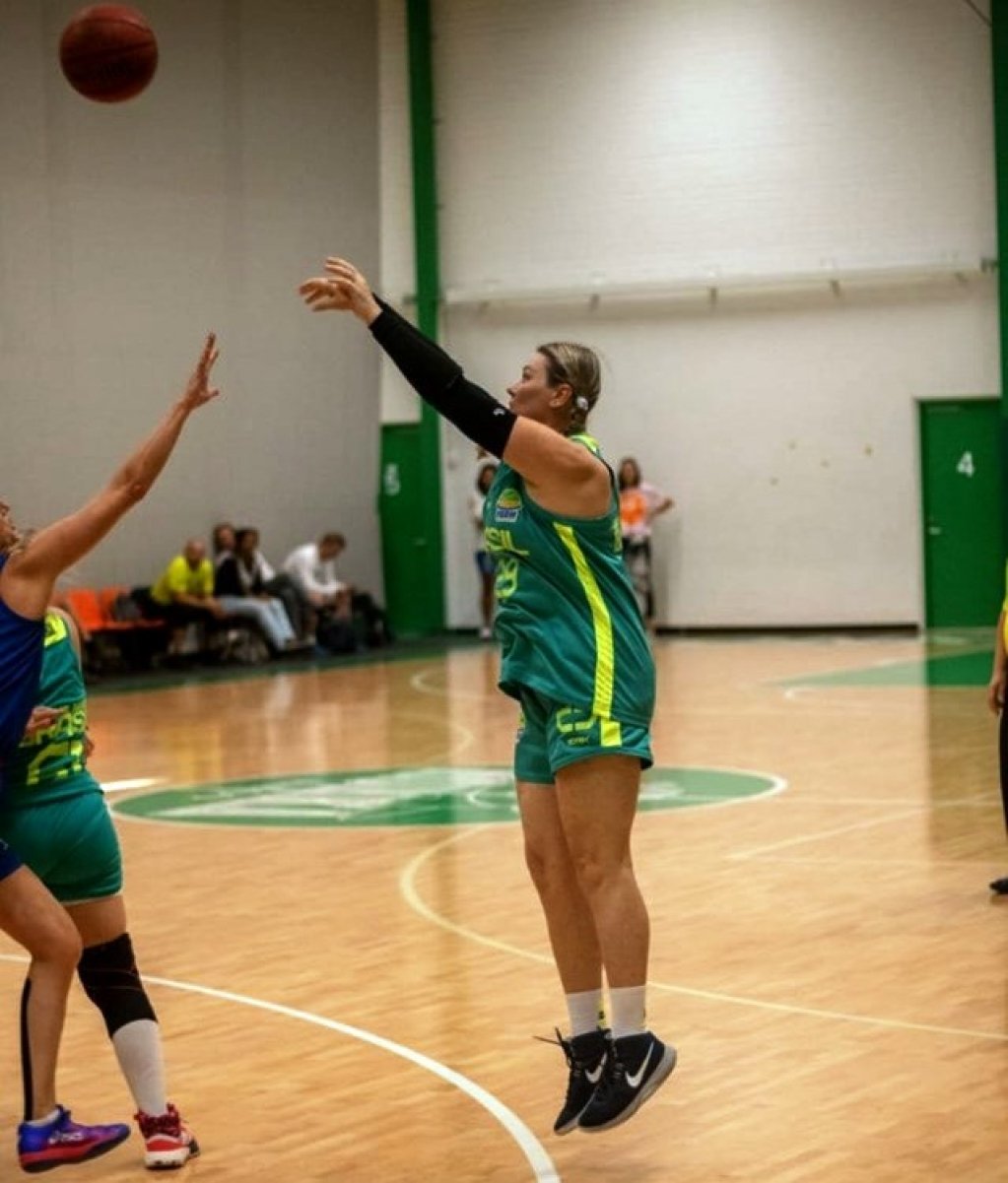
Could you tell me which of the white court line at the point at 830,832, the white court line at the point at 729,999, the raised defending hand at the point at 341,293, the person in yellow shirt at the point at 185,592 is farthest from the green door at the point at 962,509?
the raised defending hand at the point at 341,293

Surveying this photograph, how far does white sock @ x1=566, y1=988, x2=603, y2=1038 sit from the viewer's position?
581cm

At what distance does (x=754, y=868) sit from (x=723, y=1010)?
295cm

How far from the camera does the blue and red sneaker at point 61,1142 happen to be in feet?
18.7

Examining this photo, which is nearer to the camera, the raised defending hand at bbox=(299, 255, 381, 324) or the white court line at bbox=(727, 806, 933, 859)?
the raised defending hand at bbox=(299, 255, 381, 324)

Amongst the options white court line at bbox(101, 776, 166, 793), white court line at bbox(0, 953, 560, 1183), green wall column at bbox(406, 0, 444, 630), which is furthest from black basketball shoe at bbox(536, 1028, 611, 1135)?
green wall column at bbox(406, 0, 444, 630)

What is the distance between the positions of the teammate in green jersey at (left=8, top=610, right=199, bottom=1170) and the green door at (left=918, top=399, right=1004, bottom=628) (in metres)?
20.2

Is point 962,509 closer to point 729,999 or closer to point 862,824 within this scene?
point 862,824

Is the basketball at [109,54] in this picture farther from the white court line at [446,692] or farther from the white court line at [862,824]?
the white court line at [446,692]

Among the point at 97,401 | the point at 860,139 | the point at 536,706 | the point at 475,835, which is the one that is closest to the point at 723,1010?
the point at 536,706

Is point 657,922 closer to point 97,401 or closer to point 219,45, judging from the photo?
point 97,401

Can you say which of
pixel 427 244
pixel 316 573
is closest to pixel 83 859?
pixel 316 573

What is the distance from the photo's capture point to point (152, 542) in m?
24.2

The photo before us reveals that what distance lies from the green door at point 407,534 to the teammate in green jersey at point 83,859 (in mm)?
22135

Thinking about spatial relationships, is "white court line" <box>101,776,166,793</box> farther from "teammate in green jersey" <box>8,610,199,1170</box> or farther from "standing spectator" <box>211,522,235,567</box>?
"standing spectator" <box>211,522,235,567</box>
